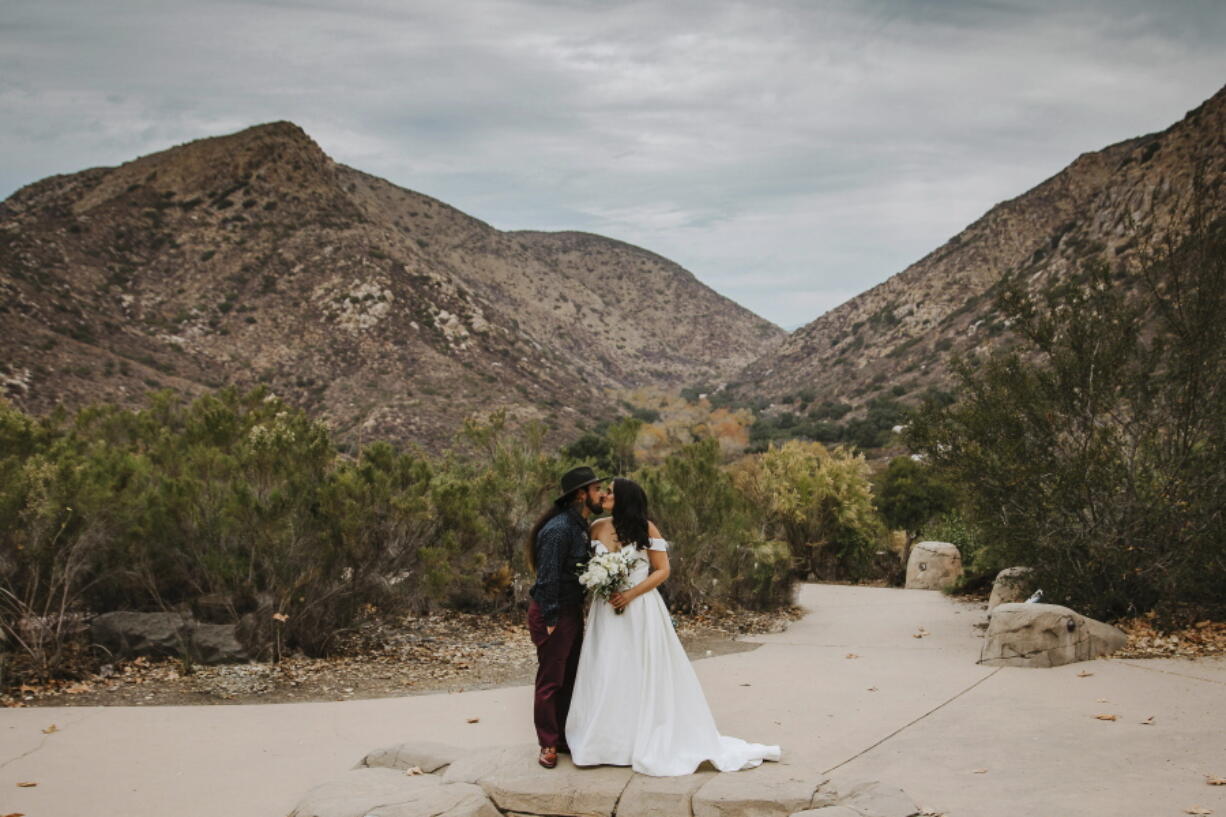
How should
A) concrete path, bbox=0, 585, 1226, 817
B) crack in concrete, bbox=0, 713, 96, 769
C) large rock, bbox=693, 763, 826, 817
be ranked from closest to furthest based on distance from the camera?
large rock, bbox=693, 763, 826, 817
concrete path, bbox=0, 585, 1226, 817
crack in concrete, bbox=0, 713, 96, 769

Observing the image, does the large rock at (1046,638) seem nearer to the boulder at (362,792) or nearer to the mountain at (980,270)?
the boulder at (362,792)

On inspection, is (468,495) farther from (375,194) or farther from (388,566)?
(375,194)

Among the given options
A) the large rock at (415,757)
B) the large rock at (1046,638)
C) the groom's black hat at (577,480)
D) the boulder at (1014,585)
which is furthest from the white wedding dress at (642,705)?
the boulder at (1014,585)

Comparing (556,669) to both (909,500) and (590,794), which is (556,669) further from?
(909,500)

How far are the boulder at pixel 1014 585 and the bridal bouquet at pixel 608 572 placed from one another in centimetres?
614

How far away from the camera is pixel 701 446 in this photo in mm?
13117

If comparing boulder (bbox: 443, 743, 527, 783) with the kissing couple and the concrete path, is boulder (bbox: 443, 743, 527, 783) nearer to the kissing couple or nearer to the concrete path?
the kissing couple

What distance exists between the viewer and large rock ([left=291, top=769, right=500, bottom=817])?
4664mm

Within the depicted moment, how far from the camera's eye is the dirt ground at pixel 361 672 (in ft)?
25.7

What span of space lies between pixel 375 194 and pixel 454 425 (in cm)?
4950

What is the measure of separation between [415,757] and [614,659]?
1480 mm

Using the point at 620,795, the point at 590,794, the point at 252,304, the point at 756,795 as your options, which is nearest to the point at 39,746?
the point at 590,794

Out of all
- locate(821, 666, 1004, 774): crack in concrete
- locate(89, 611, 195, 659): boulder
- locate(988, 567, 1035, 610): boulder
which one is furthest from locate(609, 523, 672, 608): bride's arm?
locate(988, 567, 1035, 610): boulder

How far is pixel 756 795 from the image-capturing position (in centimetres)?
462
